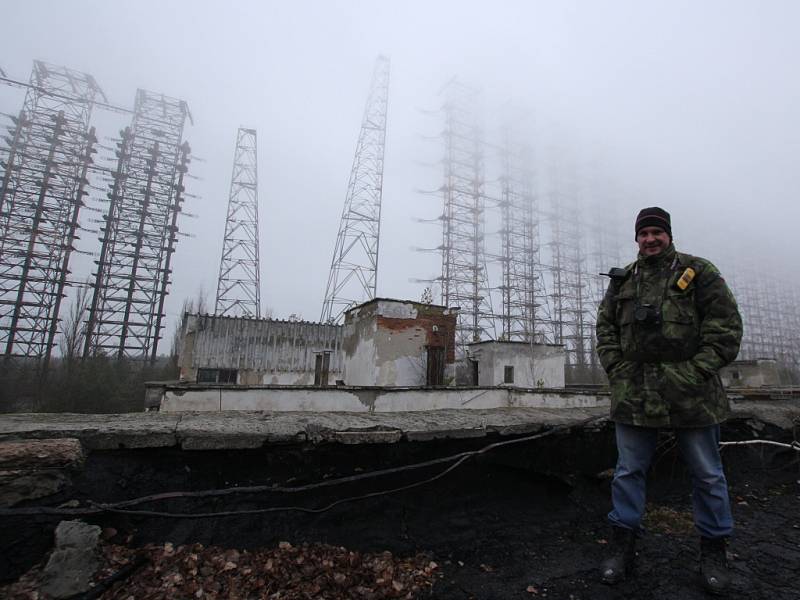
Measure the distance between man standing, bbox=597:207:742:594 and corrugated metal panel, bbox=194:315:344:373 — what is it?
16.7 meters

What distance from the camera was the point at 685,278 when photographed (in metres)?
2.23

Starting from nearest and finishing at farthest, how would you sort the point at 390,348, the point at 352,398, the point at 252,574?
1. the point at 252,574
2. the point at 352,398
3. the point at 390,348

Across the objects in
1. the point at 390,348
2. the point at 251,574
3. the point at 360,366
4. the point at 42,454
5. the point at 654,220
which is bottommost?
the point at 251,574

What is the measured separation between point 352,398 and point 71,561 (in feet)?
19.7

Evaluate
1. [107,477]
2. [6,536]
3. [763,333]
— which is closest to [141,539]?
[107,477]

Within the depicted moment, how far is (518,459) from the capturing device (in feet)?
9.34

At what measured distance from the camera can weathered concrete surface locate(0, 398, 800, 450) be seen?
1.98m

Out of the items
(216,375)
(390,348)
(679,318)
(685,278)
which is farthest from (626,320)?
(216,375)

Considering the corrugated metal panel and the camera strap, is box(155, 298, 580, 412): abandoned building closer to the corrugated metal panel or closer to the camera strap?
Answer: the corrugated metal panel

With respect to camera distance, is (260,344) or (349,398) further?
(260,344)

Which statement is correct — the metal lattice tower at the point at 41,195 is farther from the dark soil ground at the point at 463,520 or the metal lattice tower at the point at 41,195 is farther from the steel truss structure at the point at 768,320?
the steel truss structure at the point at 768,320

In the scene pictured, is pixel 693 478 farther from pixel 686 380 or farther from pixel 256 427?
pixel 256 427

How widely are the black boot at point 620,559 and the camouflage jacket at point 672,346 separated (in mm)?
593

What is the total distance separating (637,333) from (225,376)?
1777cm
